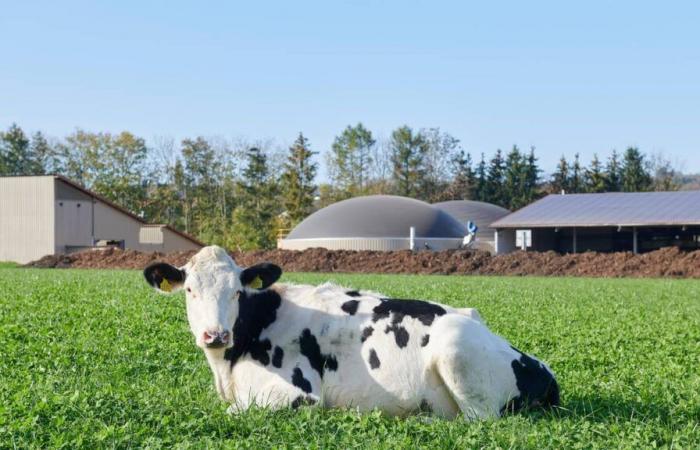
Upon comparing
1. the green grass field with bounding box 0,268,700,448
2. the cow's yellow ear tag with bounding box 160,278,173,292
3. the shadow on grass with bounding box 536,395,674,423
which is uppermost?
the cow's yellow ear tag with bounding box 160,278,173,292

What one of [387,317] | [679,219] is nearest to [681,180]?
[679,219]

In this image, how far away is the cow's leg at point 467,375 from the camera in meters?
7.55

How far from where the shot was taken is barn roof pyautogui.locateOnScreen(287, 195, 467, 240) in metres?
78.9

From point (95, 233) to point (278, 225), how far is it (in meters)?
23.7

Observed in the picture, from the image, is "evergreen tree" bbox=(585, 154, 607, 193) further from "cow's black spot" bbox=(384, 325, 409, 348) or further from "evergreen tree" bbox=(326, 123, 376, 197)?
"cow's black spot" bbox=(384, 325, 409, 348)

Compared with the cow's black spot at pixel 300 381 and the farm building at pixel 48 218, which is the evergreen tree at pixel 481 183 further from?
the cow's black spot at pixel 300 381

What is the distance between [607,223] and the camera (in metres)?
66.8

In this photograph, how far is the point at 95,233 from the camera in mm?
77062

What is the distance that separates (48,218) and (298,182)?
3255 centimetres

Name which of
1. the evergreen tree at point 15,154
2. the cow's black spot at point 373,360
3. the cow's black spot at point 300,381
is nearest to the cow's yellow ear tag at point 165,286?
the cow's black spot at point 300,381

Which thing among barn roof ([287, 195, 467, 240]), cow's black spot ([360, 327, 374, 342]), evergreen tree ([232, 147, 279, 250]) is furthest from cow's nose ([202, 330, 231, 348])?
evergreen tree ([232, 147, 279, 250])

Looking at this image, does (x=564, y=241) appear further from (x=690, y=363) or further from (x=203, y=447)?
(x=203, y=447)

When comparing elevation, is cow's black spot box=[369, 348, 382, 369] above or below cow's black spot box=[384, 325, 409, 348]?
below

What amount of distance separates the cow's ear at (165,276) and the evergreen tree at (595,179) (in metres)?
116
